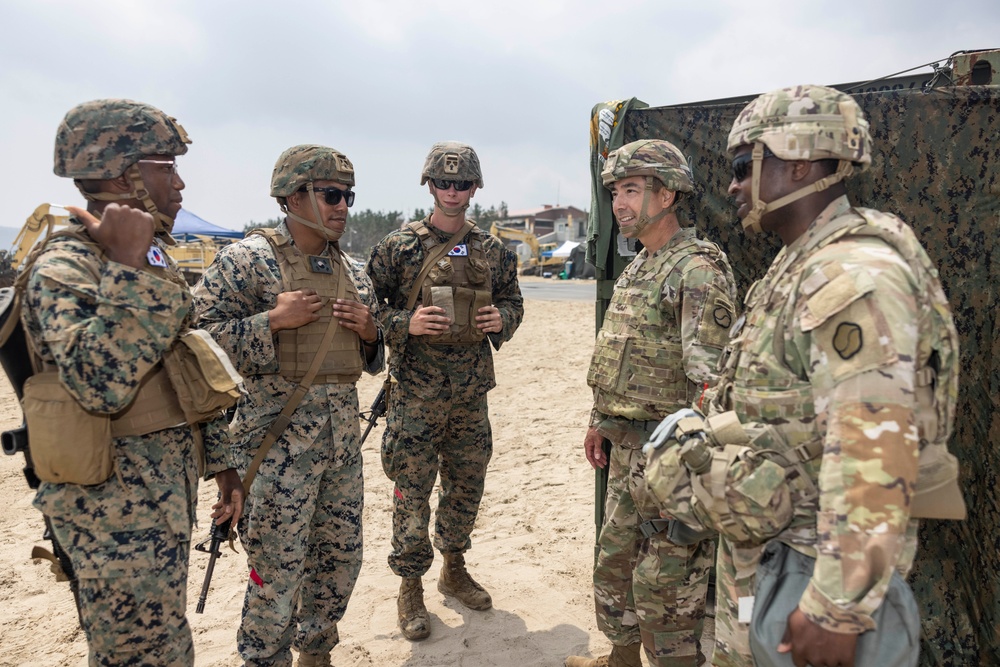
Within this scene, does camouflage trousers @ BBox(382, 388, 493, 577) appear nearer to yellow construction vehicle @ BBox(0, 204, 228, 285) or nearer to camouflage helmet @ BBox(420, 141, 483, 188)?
camouflage helmet @ BBox(420, 141, 483, 188)

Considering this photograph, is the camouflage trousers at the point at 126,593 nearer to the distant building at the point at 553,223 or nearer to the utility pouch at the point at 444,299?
the utility pouch at the point at 444,299

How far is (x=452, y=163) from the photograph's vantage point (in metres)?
3.88

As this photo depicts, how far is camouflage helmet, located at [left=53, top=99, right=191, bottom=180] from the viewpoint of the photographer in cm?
224

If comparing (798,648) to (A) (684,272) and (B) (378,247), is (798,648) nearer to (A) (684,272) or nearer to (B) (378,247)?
(A) (684,272)

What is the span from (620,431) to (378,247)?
6.10ft

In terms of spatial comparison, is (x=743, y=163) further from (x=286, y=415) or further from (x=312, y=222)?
(x=286, y=415)

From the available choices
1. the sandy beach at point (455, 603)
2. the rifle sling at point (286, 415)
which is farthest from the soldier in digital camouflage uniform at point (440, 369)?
the rifle sling at point (286, 415)

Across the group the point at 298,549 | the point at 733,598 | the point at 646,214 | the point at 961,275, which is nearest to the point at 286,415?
the point at 298,549

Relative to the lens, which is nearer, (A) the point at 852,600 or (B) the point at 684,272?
(A) the point at 852,600

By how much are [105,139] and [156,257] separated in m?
0.42

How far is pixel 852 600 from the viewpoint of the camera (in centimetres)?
152

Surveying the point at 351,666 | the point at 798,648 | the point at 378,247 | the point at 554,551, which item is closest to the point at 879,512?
the point at 798,648

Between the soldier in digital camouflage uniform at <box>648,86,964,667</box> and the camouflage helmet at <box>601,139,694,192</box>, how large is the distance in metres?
0.97

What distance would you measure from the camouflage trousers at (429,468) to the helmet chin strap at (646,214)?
153 centimetres
